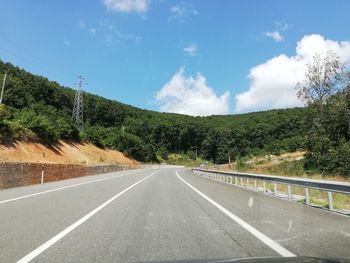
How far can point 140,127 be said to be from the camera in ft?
545

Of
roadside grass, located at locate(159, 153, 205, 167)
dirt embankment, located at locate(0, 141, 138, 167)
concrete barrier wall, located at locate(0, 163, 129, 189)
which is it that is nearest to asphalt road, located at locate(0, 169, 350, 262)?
concrete barrier wall, located at locate(0, 163, 129, 189)

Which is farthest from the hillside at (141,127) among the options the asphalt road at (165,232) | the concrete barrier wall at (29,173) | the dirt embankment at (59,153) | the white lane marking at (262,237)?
the white lane marking at (262,237)

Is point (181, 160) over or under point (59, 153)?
over

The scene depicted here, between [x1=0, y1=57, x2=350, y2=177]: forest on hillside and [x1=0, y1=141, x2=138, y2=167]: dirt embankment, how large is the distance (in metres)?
1.82

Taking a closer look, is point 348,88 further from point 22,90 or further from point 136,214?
point 22,90

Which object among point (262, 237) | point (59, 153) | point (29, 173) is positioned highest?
point (59, 153)

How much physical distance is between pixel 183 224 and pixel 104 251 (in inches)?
124

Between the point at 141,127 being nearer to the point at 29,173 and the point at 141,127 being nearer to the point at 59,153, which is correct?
the point at 59,153

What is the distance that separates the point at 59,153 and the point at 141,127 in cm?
9653

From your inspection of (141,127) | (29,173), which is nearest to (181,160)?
(141,127)

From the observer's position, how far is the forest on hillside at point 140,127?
83.1 m

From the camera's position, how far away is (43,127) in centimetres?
6712

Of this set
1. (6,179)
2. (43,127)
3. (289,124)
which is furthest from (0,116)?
(289,124)

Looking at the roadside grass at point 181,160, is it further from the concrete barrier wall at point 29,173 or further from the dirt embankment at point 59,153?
the concrete barrier wall at point 29,173
